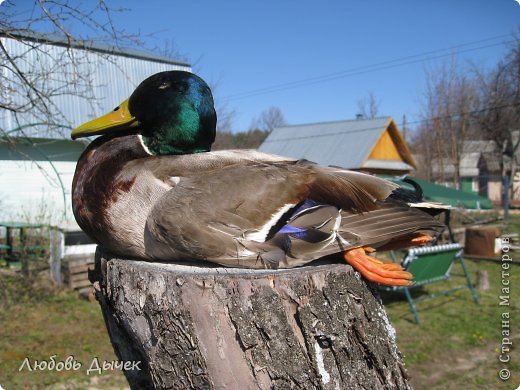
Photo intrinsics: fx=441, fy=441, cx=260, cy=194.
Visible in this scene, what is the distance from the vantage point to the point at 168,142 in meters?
1.88

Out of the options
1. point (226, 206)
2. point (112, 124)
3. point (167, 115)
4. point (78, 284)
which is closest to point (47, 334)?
point (78, 284)

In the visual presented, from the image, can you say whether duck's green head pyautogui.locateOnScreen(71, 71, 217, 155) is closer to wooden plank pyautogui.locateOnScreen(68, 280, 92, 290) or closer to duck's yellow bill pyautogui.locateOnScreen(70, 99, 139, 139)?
duck's yellow bill pyautogui.locateOnScreen(70, 99, 139, 139)

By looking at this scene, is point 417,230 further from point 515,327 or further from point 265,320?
point 515,327

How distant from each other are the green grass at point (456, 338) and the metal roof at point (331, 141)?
8023 mm

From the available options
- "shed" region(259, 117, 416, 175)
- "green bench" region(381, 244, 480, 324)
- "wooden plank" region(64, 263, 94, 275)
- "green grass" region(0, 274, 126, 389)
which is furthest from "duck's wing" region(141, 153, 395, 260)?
"shed" region(259, 117, 416, 175)

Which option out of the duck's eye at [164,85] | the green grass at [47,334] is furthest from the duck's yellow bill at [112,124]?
the green grass at [47,334]

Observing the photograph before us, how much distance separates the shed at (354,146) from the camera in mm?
14648

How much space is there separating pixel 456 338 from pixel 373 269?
3.98 meters

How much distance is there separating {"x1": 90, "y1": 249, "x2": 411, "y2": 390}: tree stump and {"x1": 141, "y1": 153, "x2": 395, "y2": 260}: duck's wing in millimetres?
100

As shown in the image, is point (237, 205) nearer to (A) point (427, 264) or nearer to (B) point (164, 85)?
(B) point (164, 85)

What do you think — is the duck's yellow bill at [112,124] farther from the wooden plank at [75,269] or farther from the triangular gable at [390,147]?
the triangular gable at [390,147]

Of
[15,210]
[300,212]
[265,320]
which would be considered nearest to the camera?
[265,320]

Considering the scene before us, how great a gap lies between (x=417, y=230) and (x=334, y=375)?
0.62 m

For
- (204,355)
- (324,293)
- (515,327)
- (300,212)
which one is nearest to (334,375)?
(324,293)
